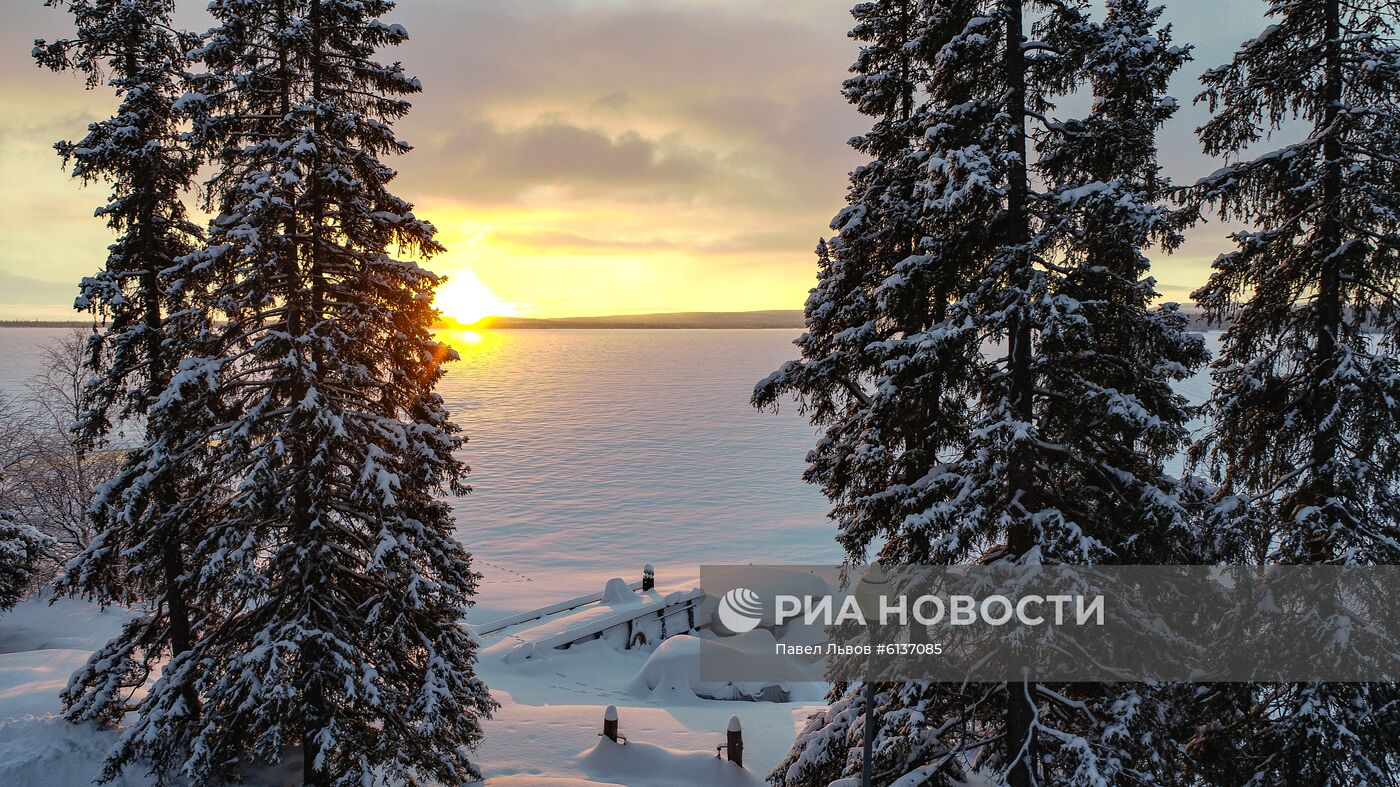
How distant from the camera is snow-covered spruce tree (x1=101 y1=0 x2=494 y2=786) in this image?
873 cm

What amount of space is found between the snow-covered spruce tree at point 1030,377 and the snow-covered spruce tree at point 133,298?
9.84m

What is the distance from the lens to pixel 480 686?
433 inches

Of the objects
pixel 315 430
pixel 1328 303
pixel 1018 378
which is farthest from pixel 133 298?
pixel 1328 303

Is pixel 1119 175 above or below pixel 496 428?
above

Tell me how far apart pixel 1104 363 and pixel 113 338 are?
→ 14101mm

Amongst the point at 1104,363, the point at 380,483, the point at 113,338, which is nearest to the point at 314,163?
the point at 380,483

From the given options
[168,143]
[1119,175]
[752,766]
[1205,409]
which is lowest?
[752,766]

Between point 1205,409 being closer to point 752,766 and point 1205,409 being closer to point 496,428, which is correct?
point 752,766

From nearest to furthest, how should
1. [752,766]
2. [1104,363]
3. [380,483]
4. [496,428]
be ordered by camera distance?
[1104,363] → [380,483] → [752,766] → [496,428]

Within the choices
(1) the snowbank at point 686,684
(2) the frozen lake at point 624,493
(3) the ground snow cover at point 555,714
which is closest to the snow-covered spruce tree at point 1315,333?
(3) the ground snow cover at point 555,714

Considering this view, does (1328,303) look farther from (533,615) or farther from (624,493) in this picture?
(624,493)

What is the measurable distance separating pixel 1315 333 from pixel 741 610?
16667mm

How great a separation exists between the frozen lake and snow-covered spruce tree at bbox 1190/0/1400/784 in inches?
929

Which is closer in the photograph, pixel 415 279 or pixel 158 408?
pixel 158 408
